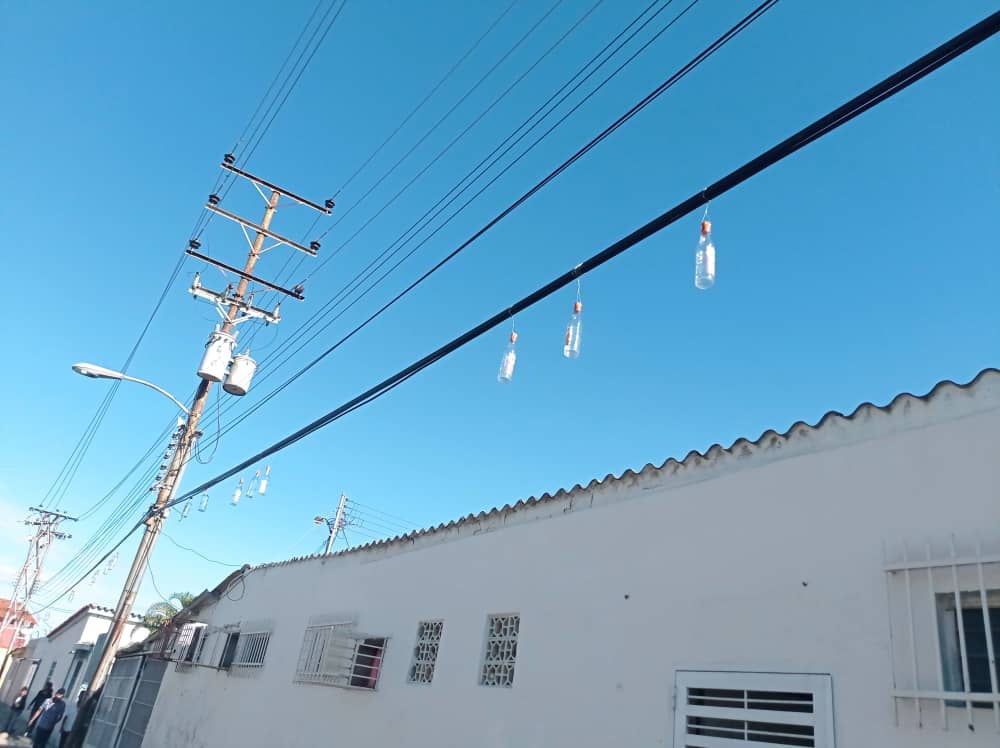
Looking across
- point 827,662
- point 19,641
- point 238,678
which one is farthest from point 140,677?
point 19,641

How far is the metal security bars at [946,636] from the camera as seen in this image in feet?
10.6

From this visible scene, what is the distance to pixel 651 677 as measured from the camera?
462cm

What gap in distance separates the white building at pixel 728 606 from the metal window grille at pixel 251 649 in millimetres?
2792

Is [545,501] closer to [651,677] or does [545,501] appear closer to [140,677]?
[651,677]

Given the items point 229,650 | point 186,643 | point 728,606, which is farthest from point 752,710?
point 186,643

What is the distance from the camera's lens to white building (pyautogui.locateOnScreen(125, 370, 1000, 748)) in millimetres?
3488

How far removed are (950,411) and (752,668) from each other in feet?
6.09

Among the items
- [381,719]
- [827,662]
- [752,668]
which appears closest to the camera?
[827,662]

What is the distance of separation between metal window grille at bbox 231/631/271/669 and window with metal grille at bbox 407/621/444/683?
4141 mm

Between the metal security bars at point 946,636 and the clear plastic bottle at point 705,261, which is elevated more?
the clear plastic bottle at point 705,261

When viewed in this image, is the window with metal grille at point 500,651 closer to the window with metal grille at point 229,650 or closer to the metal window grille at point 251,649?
the metal window grille at point 251,649

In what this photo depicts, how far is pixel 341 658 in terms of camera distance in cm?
813

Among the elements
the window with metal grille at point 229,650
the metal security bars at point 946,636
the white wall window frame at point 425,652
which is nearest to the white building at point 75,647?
the window with metal grille at point 229,650

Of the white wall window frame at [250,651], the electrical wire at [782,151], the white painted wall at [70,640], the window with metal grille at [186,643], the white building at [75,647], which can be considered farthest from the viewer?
the white painted wall at [70,640]
